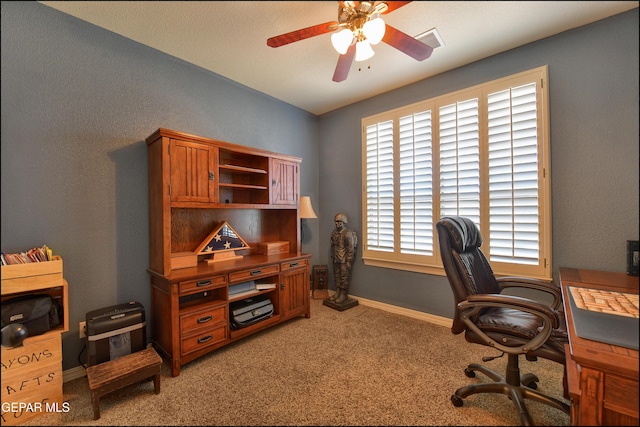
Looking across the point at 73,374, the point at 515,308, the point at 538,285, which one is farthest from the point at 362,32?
the point at 73,374

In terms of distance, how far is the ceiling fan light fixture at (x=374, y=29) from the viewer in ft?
4.41

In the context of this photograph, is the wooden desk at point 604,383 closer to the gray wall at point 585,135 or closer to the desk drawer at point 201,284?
the gray wall at point 585,135

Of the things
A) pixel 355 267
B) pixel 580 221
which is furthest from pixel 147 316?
pixel 580 221

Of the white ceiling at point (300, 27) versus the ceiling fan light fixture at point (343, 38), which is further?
the white ceiling at point (300, 27)

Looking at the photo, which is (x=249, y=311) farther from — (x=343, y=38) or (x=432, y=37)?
(x=432, y=37)

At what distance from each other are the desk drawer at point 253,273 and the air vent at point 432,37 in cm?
232

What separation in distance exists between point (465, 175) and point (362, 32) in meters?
1.63

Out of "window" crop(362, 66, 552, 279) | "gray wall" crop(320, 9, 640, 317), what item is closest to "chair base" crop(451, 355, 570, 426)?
"gray wall" crop(320, 9, 640, 317)

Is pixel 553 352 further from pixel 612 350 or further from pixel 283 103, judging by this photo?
pixel 283 103

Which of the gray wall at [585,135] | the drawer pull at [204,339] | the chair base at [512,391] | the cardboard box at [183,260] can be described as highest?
the gray wall at [585,135]

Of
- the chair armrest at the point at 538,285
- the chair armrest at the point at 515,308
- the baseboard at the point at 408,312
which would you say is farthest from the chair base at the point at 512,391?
the baseboard at the point at 408,312

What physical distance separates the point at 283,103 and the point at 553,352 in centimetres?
332

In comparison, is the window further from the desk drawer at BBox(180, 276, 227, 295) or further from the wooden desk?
the desk drawer at BBox(180, 276, 227, 295)

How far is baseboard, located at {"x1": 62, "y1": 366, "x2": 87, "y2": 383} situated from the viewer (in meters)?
1.70
